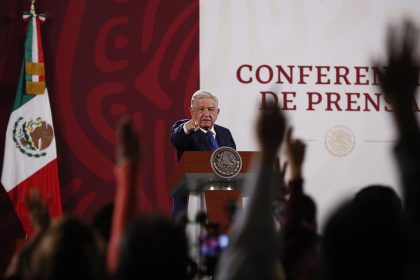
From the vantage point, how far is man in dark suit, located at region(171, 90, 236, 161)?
6426 mm

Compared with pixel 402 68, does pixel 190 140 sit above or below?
below

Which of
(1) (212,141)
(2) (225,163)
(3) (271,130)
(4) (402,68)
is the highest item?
(4) (402,68)

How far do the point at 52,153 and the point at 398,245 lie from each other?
22.7 ft

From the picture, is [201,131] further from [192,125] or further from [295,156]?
[295,156]

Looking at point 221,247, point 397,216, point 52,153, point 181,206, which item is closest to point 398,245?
point 397,216

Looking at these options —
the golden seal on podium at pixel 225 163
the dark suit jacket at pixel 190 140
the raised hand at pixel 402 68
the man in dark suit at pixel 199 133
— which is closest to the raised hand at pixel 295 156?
the raised hand at pixel 402 68

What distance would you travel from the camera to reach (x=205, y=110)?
22.4 ft

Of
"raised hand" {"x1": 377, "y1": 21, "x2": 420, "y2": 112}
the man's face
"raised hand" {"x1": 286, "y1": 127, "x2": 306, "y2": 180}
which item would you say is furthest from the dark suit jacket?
"raised hand" {"x1": 377, "y1": 21, "x2": 420, "y2": 112}

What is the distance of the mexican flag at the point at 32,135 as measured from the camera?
8.17 metres

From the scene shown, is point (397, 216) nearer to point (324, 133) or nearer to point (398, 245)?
point (398, 245)

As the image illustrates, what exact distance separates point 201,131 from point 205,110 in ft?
1.27

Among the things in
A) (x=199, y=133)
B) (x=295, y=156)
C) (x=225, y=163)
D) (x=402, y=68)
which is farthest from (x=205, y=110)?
(x=402, y=68)

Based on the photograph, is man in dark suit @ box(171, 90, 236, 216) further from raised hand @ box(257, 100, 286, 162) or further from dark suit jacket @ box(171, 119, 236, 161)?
raised hand @ box(257, 100, 286, 162)

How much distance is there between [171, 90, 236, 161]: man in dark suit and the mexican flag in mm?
1948
